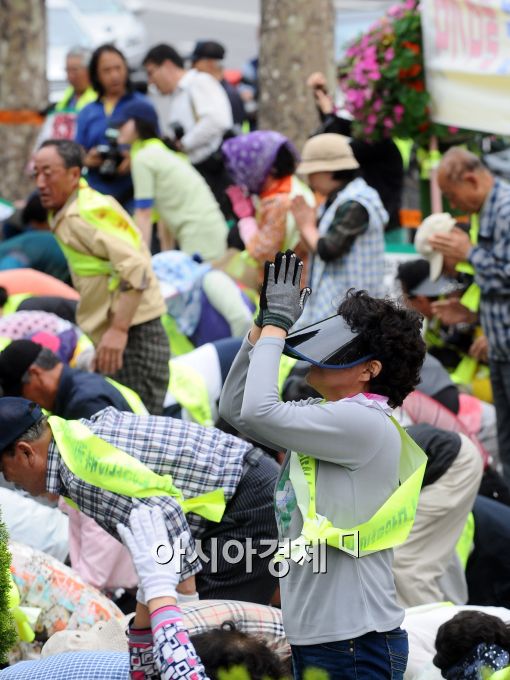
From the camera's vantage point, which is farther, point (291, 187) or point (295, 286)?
point (291, 187)

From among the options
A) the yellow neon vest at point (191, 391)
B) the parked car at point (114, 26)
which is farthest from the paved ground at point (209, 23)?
the yellow neon vest at point (191, 391)

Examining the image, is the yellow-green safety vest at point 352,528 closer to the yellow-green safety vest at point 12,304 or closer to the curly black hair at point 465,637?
the curly black hair at point 465,637

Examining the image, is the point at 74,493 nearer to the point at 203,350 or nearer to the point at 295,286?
the point at 295,286

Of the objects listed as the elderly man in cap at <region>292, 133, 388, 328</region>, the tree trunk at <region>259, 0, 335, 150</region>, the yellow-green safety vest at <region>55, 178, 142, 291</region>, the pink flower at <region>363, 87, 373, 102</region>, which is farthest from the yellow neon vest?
the tree trunk at <region>259, 0, 335, 150</region>

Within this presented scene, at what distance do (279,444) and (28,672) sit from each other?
959mm

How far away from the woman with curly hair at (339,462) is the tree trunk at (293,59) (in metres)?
7.36

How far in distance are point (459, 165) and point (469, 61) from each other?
1786 millimetres

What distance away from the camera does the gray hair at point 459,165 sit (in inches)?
235

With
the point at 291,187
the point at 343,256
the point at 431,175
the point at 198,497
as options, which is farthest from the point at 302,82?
the point at 198,497

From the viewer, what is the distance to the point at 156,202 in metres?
8.07

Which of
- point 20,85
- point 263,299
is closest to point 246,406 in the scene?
point 263,299

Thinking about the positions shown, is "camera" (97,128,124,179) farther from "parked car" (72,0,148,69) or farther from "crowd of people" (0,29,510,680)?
"parked car" (72,0,148,69)

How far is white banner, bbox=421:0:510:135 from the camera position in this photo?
726 centimetres

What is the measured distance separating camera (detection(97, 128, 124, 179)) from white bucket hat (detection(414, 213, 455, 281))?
2351mm
